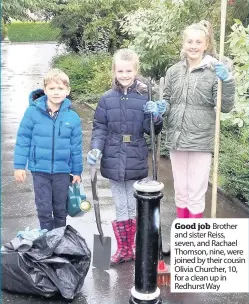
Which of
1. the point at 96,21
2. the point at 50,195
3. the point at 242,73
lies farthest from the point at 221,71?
the point at 96,21

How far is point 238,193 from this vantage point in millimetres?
6414

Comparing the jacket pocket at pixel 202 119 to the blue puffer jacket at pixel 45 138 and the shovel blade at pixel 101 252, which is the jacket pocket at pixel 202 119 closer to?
the blue puffer jacket at pixel 45 138

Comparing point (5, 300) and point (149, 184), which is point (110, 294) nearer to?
point (5, 300)

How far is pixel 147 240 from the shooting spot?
3.72m

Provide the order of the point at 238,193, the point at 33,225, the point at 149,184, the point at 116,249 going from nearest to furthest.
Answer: the point at 149,184
the point at 116,249
the point at 33,225
the point at 238,193

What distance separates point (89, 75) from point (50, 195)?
11.7m

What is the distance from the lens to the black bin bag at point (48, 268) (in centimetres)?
398

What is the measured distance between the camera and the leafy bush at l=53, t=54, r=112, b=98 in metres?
14.2

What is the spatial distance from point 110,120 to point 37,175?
2.32 ft

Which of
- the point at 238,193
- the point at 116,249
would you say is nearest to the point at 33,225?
the point at 116,249

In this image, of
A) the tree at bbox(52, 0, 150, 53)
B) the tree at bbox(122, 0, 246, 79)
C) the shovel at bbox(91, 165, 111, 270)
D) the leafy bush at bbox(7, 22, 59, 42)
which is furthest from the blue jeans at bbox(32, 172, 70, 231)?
the leafy bush at bbox(7, 22, 59, 42)

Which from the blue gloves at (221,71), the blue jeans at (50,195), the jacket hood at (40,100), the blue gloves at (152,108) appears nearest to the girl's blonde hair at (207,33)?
the blue gloves at (221,71)

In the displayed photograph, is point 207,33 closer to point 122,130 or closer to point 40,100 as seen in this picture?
point 122,130

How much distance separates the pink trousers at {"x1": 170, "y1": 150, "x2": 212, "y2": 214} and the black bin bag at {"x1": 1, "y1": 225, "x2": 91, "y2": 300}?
0.97 meters
